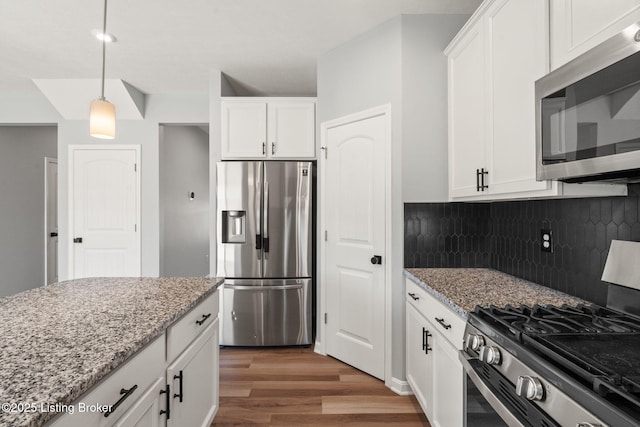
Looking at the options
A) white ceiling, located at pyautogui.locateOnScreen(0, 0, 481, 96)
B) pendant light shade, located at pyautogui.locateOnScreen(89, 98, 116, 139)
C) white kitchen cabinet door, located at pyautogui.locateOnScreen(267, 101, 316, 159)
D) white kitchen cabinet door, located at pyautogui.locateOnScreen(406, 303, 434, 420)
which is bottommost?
white kitchen cabinet door, located at pyautogui.locateOnScreen(406, 303, 434, 420)

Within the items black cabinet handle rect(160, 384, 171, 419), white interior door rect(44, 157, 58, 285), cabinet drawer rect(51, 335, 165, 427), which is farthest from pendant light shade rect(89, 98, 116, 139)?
white interior door rect(44, 157, 58, 285)

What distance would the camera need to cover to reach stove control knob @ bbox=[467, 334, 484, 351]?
1.24m

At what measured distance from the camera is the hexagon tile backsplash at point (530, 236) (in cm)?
149

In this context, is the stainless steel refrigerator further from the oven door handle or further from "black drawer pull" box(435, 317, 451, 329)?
the oven door handle

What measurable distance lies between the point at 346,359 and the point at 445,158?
1.73 meters

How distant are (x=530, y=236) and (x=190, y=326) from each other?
185cm

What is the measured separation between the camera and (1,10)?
7.99 ft

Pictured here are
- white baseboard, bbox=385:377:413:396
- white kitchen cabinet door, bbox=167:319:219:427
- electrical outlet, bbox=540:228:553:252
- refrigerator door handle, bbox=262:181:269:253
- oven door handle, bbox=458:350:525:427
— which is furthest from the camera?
refrigerator door handle, bbox=262:181:269:253

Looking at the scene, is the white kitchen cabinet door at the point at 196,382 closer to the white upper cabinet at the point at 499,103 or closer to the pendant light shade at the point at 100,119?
the pendant light shade at the point at 100,119

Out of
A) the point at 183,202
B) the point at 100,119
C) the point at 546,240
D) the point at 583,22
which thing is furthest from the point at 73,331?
the point at 183,202

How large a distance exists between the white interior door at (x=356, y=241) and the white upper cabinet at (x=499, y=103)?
573 millimetres

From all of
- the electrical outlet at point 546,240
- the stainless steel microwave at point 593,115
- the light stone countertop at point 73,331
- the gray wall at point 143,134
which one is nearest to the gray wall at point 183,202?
the gray wall at point 143,134

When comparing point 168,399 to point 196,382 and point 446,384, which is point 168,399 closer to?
point 196,382

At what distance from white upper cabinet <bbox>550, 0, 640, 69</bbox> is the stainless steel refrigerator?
7.10 ft
